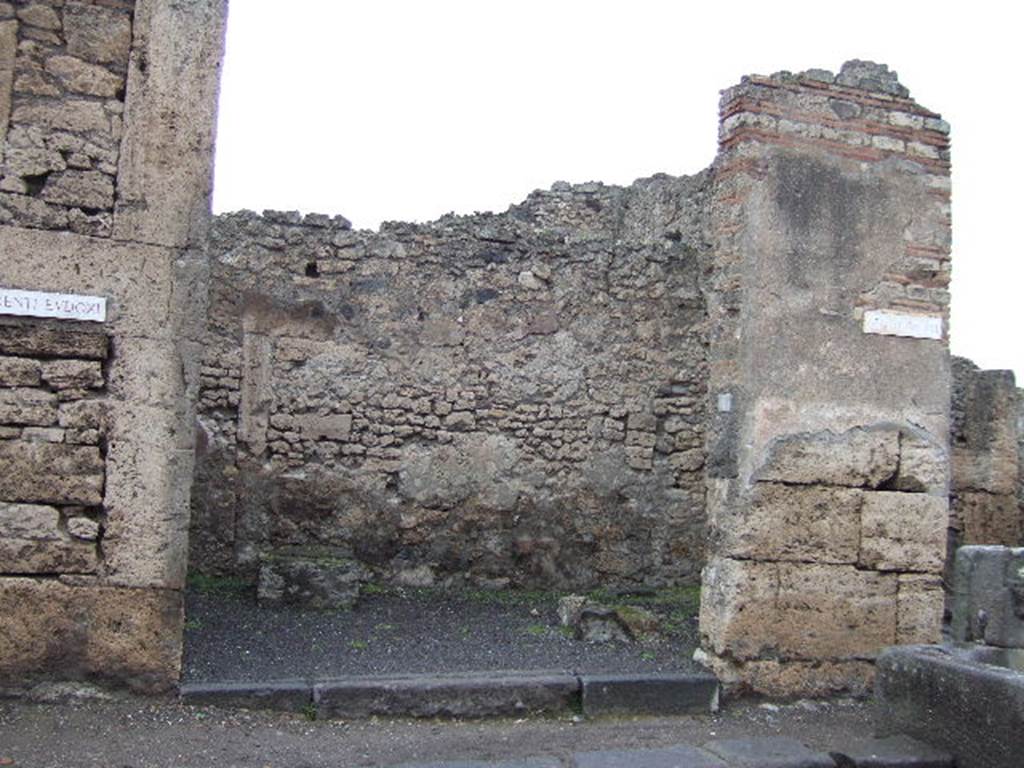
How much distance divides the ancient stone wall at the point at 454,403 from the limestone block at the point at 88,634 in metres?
2.66

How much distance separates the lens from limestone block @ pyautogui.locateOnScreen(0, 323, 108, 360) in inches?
195

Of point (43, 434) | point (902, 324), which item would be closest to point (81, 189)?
point (43, 434)

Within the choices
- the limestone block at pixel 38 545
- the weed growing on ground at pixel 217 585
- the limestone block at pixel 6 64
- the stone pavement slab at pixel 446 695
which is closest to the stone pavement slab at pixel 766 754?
the stone pavement slab at pixel 446 695

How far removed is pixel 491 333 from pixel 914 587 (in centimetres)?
371

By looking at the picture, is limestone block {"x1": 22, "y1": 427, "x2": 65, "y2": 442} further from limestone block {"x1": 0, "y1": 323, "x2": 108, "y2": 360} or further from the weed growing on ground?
the weed growing on ground

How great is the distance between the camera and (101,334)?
5.09 m

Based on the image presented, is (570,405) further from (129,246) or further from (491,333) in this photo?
(129,246)

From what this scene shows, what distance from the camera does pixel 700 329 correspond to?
8672 millimetres

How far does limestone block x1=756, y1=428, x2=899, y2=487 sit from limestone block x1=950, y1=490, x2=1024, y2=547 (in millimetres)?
4545

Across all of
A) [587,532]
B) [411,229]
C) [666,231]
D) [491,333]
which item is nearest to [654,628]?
[587,532]

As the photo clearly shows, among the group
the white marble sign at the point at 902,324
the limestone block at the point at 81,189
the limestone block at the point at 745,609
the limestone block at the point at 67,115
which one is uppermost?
the limestone block at the point at 67,115

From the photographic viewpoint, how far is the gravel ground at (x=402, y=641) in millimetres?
5688

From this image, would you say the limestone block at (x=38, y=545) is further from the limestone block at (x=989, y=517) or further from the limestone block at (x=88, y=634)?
the limestone block at (x=989, y=517)

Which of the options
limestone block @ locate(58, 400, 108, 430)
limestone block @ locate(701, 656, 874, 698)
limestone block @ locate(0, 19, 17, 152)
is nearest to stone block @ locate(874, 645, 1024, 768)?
limestone block @ locate(701, 656, 874, 698)
